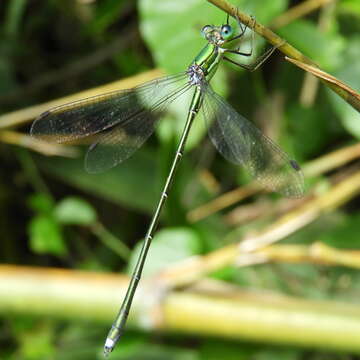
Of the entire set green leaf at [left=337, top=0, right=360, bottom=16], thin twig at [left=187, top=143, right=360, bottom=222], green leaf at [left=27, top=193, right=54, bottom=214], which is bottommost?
green leaf at [left=27, top=193, right=54, bottom=214]

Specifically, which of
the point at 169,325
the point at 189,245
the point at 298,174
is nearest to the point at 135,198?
the point at 189,245

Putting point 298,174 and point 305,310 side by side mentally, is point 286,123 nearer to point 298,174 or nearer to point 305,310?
point 305,310

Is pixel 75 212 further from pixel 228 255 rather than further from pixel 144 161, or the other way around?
pixel 228 255

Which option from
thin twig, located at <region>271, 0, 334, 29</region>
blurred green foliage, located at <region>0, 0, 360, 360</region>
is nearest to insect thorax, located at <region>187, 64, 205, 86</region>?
blurred green foliage, located at <region>0, 0, 360, 360</region>

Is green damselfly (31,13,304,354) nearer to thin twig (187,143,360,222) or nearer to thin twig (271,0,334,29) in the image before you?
thin twig (271,0,334,29)

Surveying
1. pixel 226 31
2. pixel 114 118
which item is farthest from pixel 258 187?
pixel 226 31

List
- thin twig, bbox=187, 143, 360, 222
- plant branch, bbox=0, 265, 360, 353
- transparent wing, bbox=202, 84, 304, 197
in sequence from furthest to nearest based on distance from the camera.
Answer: thin twig, bbox=187, 143, 360, 222 < plant branch, bbox=0, 265, 360, 353 < transparent wing, bbox=202, 84, 304, 197
